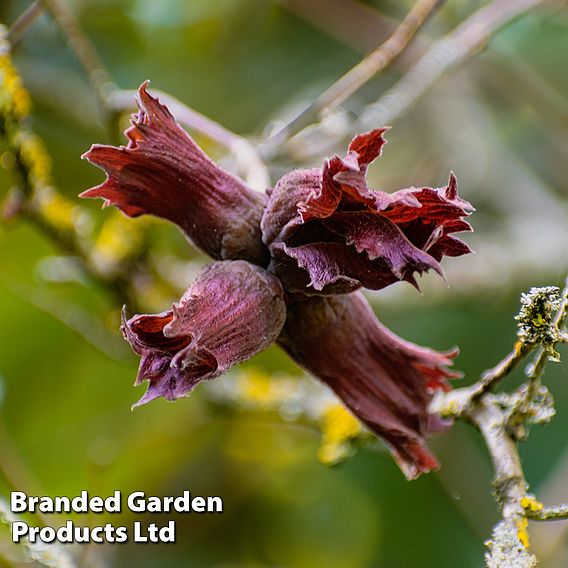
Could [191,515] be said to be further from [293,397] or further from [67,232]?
[67,232]

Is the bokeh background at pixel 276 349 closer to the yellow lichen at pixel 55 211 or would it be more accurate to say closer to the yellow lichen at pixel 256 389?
the yellow lichen at pixel 256 389

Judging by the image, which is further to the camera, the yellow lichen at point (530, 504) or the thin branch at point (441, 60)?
the thin branch at point (441, 60)

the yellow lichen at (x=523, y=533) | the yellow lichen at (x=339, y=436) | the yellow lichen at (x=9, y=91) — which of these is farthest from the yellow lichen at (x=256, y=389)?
the yellow lichen at (x=523, y=533)

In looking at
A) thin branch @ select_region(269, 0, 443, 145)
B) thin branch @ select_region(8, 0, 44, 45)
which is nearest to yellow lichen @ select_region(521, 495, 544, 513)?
thin branch @ select_region(269, 0, 443, 145)

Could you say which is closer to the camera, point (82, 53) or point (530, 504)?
point (530, 504)

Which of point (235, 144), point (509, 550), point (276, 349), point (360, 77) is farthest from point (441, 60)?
point (509, 550)

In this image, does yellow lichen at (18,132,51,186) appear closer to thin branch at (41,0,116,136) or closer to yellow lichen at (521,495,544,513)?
thin branch at (41,0,116,136)

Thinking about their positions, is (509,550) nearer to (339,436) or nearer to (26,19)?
(339,436)
